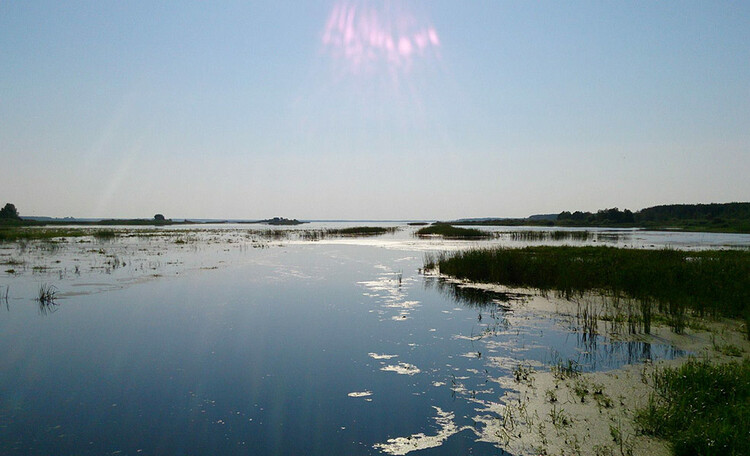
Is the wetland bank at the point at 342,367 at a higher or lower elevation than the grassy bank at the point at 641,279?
lower

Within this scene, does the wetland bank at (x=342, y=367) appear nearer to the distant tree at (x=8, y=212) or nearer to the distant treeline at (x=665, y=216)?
the distant tree at (x=8, y=212)

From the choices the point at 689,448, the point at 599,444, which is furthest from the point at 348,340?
the point at 689,448

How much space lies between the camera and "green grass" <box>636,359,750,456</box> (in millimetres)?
5496

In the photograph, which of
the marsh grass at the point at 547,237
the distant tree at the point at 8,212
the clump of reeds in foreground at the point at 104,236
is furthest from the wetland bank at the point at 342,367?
the distant tree at the point at 8,212

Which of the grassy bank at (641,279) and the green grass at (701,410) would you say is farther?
the grassy bank at (641,279)

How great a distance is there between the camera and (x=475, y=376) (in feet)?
29.9

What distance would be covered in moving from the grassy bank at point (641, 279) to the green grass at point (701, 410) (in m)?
5.30

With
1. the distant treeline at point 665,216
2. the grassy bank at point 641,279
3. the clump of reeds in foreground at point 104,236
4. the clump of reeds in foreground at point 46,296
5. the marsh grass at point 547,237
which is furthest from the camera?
the distant treeline at point 665,216

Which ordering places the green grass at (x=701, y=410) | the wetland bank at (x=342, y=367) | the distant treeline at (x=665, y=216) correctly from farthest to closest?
the distant treeline at (x=665, y=216)
the wetland bank at (x=342, y=367)
the green grass at (x=701, y=410)

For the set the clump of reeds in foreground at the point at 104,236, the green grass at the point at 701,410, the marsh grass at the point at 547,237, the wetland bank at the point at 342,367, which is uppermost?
the clump of reeds in foreground at the point at 104,236

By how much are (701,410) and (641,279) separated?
12.8 meters

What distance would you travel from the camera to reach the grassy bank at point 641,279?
1462 centimetres

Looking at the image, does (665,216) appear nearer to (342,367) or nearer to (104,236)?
(104,236)

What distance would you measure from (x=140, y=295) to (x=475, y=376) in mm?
16073
